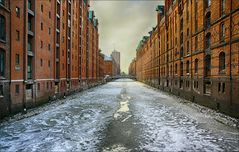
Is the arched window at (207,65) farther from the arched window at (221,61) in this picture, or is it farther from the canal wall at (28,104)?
the canal wall at (28,104)

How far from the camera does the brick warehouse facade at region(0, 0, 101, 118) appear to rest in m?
18.0

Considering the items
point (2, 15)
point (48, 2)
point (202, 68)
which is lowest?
point (202, 68)

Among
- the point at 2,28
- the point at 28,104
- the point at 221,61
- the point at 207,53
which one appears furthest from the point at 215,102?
the point at 2,28

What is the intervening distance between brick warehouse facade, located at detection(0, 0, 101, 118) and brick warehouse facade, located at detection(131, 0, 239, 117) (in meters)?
15.5

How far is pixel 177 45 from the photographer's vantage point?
37.2m

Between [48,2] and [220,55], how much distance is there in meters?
19.3

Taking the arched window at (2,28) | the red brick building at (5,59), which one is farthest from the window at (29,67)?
the arched window at (2,28)

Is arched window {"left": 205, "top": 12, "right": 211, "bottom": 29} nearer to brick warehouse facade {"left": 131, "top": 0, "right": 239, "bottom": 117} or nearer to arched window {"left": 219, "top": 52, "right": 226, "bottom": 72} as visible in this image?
brick warehouse facade {"left": 131, "top": 0, "right": 239, "bottom": 117}

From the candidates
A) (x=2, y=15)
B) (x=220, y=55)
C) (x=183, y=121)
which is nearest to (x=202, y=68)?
(x=220, y=55)

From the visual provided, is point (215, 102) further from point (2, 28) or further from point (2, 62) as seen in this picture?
point (2, 28)

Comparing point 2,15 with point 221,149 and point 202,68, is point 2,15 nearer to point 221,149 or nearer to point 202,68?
point 221,149

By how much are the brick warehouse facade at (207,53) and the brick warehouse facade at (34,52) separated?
15.5m

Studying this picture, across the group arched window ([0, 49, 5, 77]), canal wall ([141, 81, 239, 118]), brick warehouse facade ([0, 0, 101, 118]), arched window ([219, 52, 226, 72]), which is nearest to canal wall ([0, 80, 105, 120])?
brick warehouse facade ([0, 0, 101, 118])

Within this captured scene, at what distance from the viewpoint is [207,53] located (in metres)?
23.9
